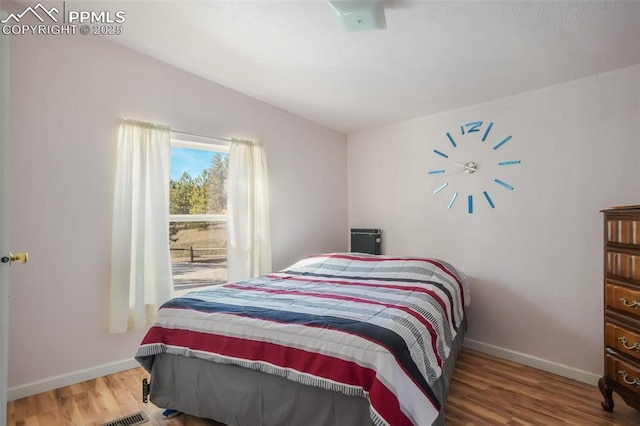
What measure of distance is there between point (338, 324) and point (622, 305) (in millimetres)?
1602

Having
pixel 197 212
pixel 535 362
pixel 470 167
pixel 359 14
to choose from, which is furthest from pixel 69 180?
pixel 535 362

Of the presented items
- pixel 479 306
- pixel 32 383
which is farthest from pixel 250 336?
pixel 479 306

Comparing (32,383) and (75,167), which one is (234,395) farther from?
(75,167)

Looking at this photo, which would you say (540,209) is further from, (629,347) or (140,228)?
(140,228)

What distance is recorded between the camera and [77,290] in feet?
7.52

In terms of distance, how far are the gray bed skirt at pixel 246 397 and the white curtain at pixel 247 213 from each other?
1252 mm

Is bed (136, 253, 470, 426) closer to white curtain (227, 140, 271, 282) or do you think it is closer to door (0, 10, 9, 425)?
door (0, 10, 9, 425)

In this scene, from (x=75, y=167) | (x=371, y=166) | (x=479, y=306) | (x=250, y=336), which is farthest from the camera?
(x=371, y=166)

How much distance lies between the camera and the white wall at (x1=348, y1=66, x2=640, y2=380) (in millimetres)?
2301

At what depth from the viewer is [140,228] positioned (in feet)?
8.13

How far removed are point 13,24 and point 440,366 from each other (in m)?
3.27

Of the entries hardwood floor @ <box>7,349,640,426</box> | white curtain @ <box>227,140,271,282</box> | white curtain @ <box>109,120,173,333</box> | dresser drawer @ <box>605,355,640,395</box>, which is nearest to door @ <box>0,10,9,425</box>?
hardwood floor @ <box>7,349,640,426</box>

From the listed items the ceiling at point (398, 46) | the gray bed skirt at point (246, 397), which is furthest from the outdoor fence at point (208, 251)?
the ceiling at point (398, 46)

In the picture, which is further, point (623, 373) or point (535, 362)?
point (535, 362)
